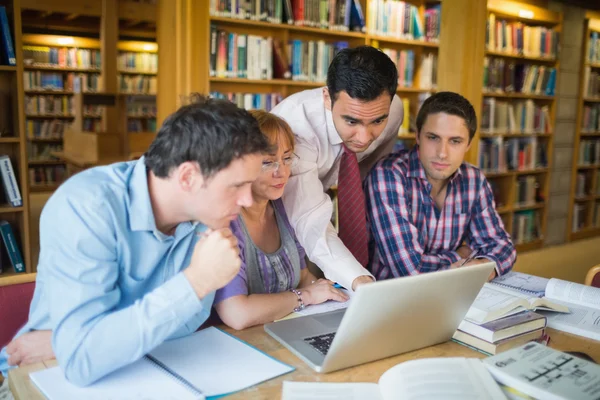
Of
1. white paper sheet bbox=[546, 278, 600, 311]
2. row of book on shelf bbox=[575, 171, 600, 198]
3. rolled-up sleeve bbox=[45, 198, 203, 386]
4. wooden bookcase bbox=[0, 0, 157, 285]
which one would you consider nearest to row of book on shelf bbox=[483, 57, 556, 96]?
row of book on shelf bbox=[575, 171, 600, 198]

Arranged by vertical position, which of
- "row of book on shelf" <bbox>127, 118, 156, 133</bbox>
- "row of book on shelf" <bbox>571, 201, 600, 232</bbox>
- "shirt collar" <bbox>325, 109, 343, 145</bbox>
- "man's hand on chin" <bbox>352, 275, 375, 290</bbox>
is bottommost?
"row of book on shelf" <bbox>571, 201, 600, 232</bbox>

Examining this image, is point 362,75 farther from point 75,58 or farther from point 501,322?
point 75,58

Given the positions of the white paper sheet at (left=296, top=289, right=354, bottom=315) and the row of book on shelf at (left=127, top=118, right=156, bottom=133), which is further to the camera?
the row of book on shelf at (left=127, top=118, right=156, bottom=133)

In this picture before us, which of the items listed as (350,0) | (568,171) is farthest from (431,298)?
(568,171)

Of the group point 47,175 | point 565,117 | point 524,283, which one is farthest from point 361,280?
point 47,175

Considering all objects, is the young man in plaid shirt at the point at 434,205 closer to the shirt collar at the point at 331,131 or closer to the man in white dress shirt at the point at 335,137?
the man in white dress shirt at the point at 335,137

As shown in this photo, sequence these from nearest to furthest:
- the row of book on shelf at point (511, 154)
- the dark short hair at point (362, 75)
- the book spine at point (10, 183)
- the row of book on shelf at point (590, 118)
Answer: the dark short hair at point (362, 75), the book spine at point (10, 183), the row of book on shelf at point (511, 154), the row of book on shelf at point (590, 118)

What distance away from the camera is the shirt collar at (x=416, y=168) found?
208 cm

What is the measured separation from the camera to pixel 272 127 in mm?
1613

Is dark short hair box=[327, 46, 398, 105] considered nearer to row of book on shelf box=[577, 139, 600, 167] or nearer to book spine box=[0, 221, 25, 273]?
book spine box=[0, 221, 25, 273]

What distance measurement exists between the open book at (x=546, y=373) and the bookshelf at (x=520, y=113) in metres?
4.07

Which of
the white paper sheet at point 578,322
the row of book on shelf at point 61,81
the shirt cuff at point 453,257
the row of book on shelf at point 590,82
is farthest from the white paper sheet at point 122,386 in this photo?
the row of book on shelf at point 61,81

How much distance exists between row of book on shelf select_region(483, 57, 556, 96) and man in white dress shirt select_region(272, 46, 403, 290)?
340 cm

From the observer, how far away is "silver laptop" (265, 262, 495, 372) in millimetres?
1034
